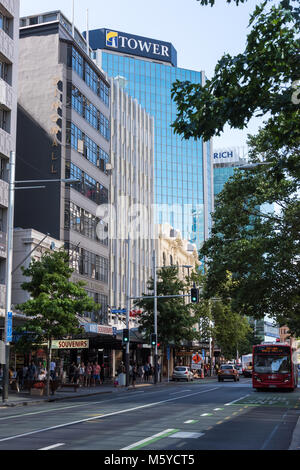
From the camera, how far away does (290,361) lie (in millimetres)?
40344

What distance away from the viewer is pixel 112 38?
12719 centimetres

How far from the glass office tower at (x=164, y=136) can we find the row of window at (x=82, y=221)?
69.7m

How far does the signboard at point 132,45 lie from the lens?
12656 cm

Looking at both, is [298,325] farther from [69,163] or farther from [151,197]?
[151,197]

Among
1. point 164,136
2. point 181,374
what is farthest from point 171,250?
point 164,136

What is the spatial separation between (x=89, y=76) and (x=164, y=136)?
7158 cm

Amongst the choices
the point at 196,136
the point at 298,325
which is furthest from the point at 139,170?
the point at 196,136

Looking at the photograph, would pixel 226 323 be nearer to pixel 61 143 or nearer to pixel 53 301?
pixel 61 143

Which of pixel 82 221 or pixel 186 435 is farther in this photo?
pixel 82 221

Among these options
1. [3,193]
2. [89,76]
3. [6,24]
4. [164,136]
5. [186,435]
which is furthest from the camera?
[164,136]

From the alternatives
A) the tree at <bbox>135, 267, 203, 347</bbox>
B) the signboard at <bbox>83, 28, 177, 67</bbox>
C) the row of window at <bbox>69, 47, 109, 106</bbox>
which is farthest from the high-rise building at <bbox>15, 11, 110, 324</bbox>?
the signboard at <bbox>83, 28, 177, 67</bbox>

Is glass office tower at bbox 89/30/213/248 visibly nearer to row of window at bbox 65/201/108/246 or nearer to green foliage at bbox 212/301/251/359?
green foliage at bbox 212/301/251/359

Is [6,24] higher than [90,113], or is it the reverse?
[6,24]

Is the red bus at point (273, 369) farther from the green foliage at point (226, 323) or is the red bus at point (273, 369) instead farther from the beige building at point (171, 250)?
the green foliage at point (226, 323)
